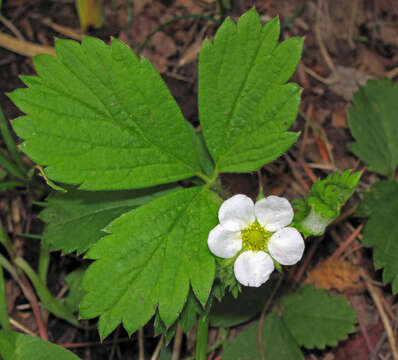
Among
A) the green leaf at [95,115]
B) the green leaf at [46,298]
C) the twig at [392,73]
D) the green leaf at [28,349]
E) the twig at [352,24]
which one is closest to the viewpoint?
the green leaf at [95,115]

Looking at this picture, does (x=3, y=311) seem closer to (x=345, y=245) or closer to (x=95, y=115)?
Answer: (x=95, y=115)

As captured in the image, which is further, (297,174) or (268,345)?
(297,174)

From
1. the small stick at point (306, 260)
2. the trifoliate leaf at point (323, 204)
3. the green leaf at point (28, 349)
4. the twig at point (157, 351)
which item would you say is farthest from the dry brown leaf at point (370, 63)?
the green leaf at point (28, 349)

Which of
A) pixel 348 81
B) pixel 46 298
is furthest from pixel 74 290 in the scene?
pixel 348 81

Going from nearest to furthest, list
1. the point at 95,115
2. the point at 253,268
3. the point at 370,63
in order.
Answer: the point at 253,268 → the point at 95,115 → the point at 370,63

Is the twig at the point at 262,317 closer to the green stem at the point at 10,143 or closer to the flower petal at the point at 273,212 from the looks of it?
the flower petal at the point at 273,212

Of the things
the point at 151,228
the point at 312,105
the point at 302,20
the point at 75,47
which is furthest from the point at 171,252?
the point at 302,20
